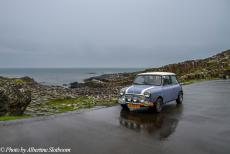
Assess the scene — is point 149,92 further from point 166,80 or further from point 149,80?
point 166,80

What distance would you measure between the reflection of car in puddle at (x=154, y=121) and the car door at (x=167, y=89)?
0.66 metres

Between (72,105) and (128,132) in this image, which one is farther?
(72,105)

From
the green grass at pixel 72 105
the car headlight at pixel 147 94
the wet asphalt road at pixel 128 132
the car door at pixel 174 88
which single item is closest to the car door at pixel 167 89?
the car door at pixel 174 88

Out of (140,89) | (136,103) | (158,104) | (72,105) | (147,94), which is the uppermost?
(140,89)

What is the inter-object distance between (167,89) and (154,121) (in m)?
2.95

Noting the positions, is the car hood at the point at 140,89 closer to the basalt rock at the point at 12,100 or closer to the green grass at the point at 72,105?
the green grass at the point at 72,105

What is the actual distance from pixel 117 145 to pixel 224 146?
3.16 metres

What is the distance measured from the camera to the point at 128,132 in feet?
27.0

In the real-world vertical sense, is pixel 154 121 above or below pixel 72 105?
above

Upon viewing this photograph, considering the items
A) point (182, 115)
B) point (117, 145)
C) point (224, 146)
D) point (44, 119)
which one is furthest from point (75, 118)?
point (224, 146)

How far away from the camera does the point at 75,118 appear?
1044 cm

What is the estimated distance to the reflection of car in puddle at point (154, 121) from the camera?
332 inches

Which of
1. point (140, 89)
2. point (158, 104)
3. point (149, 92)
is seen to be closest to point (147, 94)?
point (149, 92)

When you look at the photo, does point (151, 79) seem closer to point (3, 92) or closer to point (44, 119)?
point (44, 119)
